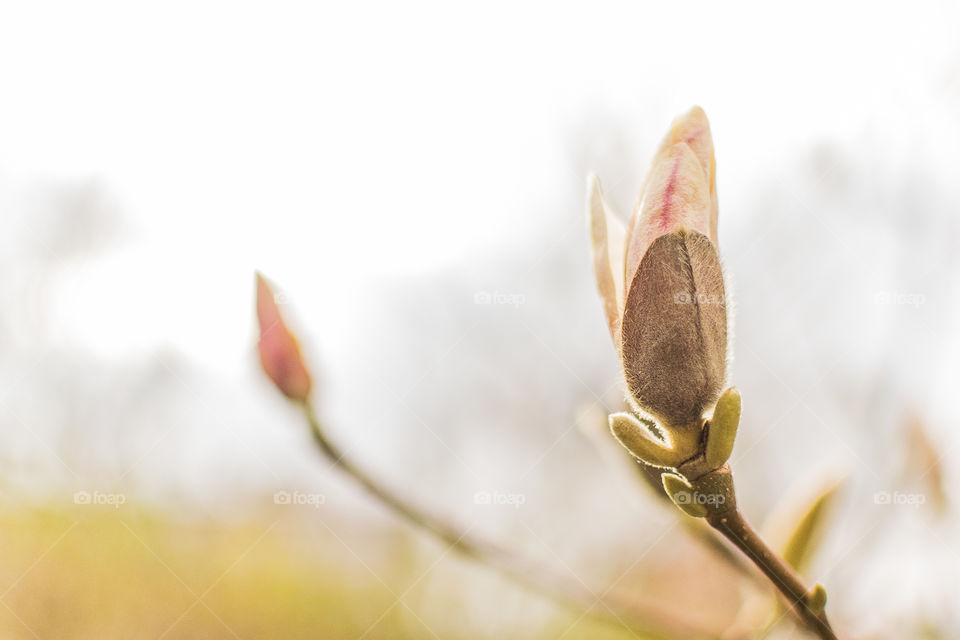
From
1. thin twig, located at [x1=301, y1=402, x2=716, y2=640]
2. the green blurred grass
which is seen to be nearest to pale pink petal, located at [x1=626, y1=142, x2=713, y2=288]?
thin twig, located at [x1=301, y1=402, x2=716, y2=640]

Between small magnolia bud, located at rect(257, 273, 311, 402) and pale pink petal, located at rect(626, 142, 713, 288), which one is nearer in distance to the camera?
pale pink petal, located at rect(626, 142, 713, 288)

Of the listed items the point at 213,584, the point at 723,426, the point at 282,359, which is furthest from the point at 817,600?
the point at 213,584

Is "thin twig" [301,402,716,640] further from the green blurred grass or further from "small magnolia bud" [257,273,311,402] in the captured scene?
the green blurred grass

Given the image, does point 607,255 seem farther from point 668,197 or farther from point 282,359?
point 282,359

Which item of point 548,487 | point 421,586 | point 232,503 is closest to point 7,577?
point 232,503

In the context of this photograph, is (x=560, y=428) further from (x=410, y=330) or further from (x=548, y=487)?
(x=410, y=330)
